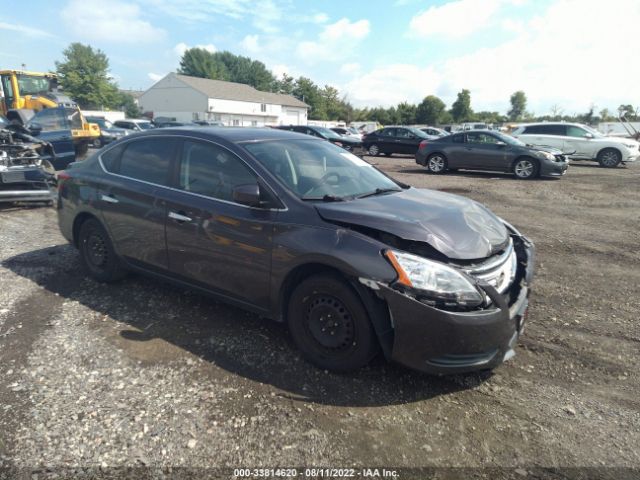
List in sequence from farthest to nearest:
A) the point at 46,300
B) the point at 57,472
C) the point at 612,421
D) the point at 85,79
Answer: the point at 85,79
the point at 46,300
the point at 612,421
the point at 57,472

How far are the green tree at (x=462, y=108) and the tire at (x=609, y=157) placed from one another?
203 ft

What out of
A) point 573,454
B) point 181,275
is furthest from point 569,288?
point 181,275

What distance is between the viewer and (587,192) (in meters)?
10.7

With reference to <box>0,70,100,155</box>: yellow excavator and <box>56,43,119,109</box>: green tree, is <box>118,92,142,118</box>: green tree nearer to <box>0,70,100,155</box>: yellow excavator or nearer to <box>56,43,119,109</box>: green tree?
<box>56,43,119,109</box>: green tree

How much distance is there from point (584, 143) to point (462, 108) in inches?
2447

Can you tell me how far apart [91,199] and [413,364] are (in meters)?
3.69

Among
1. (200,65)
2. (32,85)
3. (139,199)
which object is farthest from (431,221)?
(200,65)

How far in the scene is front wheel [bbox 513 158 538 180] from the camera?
1296cm

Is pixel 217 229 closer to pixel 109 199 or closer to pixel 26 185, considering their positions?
pixel 109 199

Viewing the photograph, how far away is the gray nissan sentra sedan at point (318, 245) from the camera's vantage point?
8.57 ft

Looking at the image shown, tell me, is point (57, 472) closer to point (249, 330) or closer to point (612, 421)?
point (249, 330)

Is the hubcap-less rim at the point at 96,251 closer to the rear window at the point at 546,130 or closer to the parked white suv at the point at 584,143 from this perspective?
the parked white suv at the point at 584,143

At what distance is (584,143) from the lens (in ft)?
54.4

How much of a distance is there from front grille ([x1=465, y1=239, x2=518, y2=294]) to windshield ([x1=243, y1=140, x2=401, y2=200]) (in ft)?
3.81
